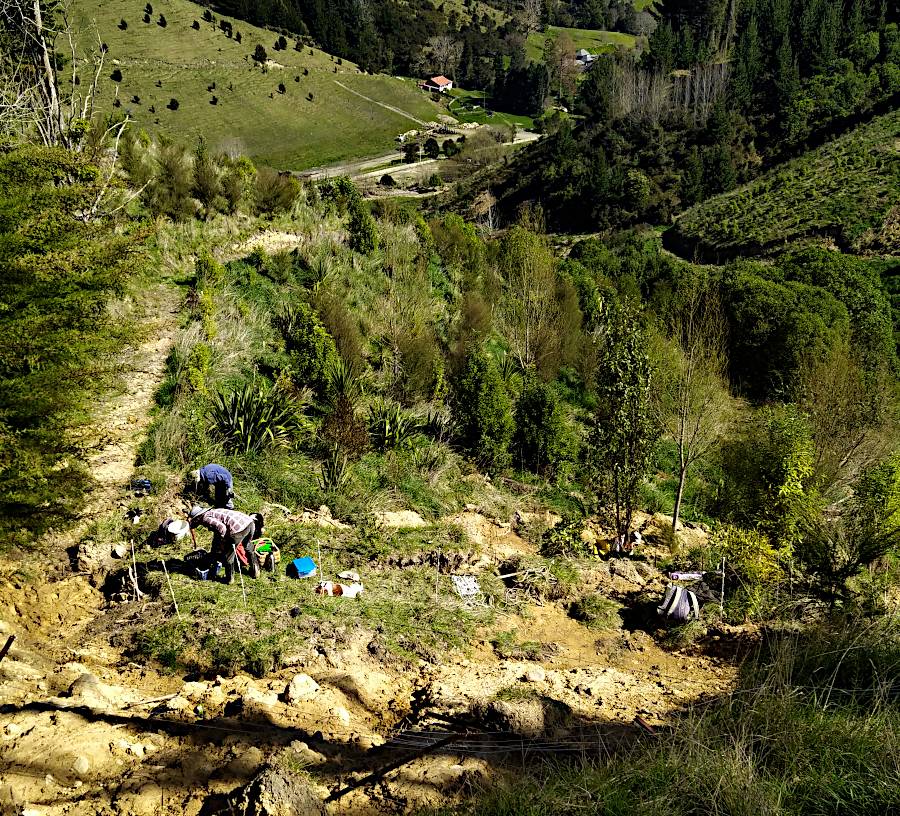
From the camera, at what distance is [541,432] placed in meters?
12.5

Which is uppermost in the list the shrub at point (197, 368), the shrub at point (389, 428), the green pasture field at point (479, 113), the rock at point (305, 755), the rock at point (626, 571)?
the green pasture field at point (479, 113)

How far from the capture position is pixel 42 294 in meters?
5.26

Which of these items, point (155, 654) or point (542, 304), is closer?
point (155, 654)

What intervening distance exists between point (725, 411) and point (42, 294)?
11.3 metres

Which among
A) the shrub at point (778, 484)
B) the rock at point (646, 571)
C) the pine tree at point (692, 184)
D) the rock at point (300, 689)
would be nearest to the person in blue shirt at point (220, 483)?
the rock at point (300, 689)

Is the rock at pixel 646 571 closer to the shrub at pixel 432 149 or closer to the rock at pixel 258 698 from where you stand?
the rock at pixel 258 698

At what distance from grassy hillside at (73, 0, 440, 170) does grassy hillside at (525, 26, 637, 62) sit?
4829 cm

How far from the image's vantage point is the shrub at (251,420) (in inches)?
353

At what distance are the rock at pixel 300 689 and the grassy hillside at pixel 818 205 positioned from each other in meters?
49.2

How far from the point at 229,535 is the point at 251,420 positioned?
3.11 meters

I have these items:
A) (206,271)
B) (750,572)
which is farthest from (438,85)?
(750,572)

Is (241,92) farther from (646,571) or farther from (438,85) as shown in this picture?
(646,571)

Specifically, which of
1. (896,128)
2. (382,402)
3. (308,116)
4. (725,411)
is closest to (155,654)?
(382,402)

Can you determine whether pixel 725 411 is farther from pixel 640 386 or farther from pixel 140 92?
pixel 140 92
